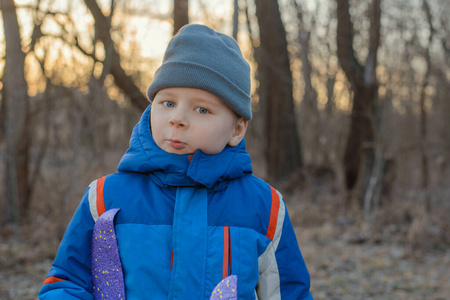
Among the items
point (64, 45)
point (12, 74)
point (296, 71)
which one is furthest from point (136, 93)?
point (296, 71)

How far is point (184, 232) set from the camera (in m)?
1.40

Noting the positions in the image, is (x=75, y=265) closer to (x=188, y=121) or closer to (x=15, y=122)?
(x=188, y=121)

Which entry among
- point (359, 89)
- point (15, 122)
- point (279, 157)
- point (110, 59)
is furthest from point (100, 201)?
point (279, 157)

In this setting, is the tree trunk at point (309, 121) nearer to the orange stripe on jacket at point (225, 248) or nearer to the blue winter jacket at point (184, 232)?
the blue winter jacket at point (184, 232)

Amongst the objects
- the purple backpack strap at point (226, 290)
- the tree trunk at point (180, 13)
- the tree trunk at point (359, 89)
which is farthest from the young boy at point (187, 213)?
the tree trunk at point (359, 89)

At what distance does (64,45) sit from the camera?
556 cm

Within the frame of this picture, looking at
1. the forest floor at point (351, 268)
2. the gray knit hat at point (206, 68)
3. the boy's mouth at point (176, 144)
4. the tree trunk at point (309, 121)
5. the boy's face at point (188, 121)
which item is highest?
the gray knit hat at point (206, 68)

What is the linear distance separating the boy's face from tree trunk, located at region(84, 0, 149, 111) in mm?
3836

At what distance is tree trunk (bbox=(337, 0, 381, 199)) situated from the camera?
6.25 meters

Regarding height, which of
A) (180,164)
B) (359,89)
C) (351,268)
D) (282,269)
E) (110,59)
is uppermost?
(110,59)

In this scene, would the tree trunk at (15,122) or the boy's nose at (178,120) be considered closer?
the boy's nose at (178,120)

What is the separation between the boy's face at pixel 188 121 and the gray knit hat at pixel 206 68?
0.10 ft

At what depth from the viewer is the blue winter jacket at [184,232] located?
139cm

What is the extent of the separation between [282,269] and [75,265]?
0.66m
